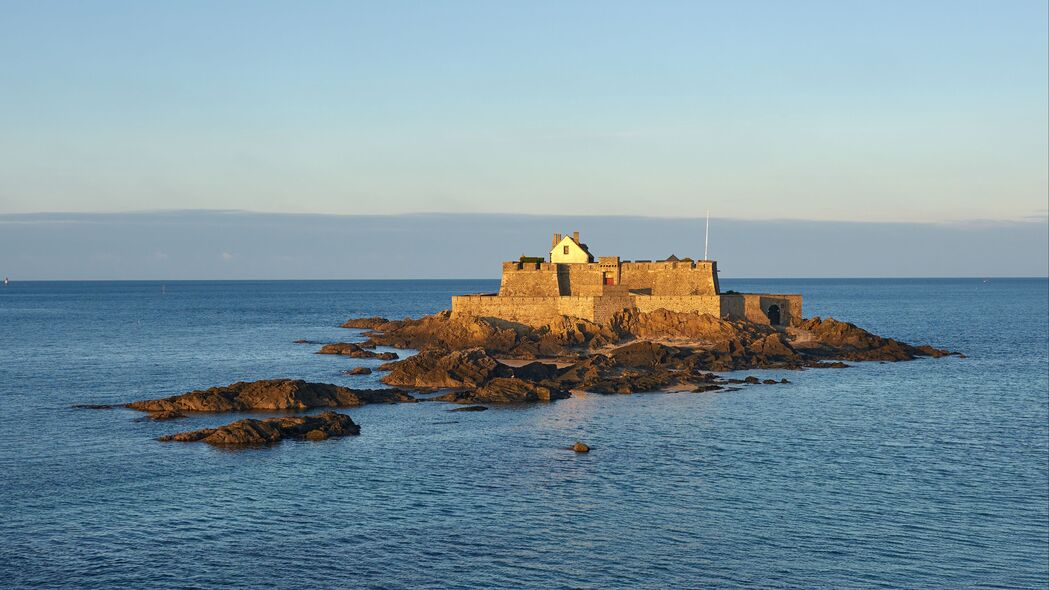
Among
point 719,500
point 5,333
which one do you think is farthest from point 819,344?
point 5,333

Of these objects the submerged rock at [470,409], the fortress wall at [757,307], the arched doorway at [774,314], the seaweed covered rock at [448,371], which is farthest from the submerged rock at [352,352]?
the arched doorway at [774,314]

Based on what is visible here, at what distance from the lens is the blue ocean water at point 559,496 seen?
2544cm

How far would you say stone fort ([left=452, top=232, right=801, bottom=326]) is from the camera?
74.0 meters

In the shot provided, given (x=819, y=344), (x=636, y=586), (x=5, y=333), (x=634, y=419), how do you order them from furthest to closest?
→ (x=5, y=333) < (x=819, y=344) < (x=634, y=419) < (x=636, y=586)

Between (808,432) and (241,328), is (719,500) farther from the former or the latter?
(241,328)

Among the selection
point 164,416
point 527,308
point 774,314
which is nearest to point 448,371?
point 164,416

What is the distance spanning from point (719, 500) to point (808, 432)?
12804 mm

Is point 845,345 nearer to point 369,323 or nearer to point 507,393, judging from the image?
point 507,393

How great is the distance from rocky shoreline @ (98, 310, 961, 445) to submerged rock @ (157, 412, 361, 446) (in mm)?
46

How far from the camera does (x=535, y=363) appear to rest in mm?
58250

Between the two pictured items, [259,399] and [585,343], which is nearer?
[259,399]

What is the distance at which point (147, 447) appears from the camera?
3850cm

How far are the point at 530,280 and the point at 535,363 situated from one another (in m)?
21.0

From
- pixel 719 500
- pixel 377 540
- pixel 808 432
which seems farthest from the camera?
pixel 808 432
